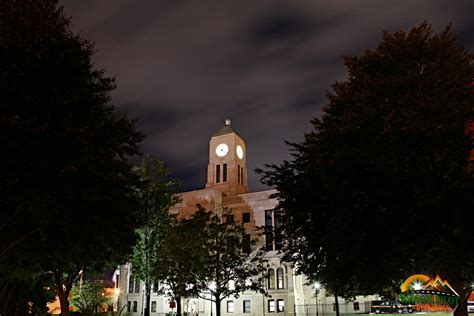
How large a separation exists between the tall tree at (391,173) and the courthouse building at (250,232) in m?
29.2

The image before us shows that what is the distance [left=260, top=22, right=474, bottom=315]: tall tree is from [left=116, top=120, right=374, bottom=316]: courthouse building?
29.2m

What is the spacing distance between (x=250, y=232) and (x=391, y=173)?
167 ft

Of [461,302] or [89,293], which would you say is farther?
[89,293]

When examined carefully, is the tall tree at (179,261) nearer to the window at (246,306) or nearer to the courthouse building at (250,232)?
the courthouse building at (250,232)

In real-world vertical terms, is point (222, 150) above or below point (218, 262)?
above

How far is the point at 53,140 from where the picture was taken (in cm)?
1511

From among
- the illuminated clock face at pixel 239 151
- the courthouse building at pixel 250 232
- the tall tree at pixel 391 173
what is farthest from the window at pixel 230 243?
the illuminated clock face at pixel 239 151

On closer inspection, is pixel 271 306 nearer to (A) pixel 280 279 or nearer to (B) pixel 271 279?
(B) pixel 271 279

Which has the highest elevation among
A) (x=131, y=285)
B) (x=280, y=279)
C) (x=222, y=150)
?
(x=222, y=150)

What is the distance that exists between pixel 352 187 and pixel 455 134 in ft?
15.3

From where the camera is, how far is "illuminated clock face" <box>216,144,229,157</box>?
82.4 m

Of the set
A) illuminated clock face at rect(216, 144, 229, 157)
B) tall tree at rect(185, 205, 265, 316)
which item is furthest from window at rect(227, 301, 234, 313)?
illuminated clock face at rect(216, 144, 229, 157)

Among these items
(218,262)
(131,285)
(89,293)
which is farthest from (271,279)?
(218,262)

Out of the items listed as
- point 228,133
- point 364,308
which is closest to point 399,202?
point 364,308
